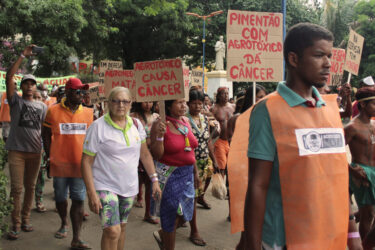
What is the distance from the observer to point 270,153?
74.2 inches

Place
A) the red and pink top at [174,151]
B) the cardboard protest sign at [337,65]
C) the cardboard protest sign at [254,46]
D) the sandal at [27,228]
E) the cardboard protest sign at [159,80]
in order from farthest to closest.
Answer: the cardboard protest sign at [337,65] < the sandal at [27,228] < the cardboard protest sign at [254,46] < the cardboard protest sign at [159,80] < the red and pink top at [174,151]

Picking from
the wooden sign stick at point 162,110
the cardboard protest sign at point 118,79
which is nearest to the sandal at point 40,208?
the cardboard protest sign at point 118,79

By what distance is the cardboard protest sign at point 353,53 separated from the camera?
7.31 m

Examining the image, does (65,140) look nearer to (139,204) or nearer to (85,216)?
(85,216)

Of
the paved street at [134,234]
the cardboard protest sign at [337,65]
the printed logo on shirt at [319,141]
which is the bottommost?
the paved street at [134,234]

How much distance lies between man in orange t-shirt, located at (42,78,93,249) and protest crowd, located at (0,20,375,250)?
12 mm

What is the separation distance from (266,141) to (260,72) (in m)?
2.96

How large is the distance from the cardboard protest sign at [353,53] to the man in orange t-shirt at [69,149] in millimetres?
4936

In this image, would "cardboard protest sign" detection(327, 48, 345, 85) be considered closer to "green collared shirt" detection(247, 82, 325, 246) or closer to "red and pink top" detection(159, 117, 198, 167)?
"red and pink top" detection(159, 117, 198, 167)

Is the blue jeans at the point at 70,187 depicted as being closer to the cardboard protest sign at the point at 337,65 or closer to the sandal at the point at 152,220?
the sandal at the point at 152,220

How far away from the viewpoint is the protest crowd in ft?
6.19

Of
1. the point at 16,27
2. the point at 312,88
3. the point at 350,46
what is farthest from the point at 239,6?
the point at 312,88

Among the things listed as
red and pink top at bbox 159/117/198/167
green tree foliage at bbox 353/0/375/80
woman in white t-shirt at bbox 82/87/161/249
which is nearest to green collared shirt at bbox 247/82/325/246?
woman in white t-shirt at bbox 82/87/161/249

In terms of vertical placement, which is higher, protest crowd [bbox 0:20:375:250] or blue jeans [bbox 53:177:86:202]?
protest crowd [bbox 0:20:375:250]
